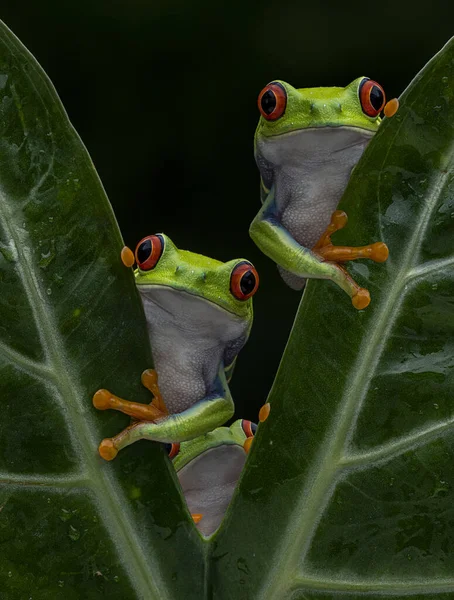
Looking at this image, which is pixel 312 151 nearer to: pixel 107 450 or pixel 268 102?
pixel 268 102

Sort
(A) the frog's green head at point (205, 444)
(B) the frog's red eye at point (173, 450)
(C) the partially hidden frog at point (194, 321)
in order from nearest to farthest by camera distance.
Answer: (C) the partially hidden frog at point (194, 321) → (B) the frog's red eye at point (173, 450) → (A) the frog's green head at point (205, 444)

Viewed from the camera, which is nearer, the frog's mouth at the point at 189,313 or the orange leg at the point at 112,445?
the orange leg at the point at 112,445

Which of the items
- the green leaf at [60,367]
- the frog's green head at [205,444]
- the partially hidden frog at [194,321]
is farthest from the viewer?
the frog's green head at [205,444]

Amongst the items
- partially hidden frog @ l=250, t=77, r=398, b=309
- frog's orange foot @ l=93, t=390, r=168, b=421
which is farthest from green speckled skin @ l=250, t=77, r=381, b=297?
frog's orange foot @ l=93, t=390, r=168, b=421

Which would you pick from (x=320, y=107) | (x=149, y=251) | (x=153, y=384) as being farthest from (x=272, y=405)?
(x=320, y=107)

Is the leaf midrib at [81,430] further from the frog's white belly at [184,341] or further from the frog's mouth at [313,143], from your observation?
the frog's mouth at [313,143]

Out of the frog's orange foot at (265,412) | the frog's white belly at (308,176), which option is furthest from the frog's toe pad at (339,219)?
the frog's orange foot at (265,412)
